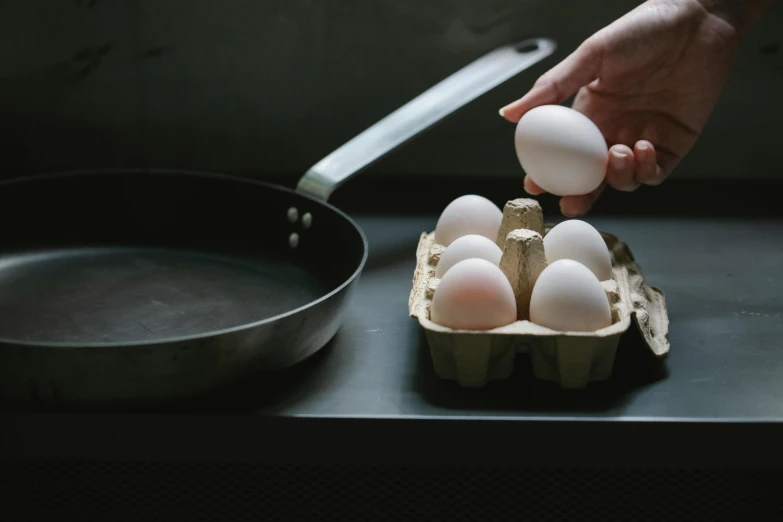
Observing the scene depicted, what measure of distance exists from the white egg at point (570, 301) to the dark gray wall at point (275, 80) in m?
0.62

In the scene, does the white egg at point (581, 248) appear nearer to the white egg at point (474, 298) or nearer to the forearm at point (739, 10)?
the white egg at point (474, 298)

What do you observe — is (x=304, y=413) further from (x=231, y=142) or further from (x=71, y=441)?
(x=231, y=142)

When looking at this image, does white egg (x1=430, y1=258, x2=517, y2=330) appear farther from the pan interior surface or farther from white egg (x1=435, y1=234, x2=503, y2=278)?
the pan interior surface

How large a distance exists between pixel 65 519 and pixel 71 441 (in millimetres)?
141

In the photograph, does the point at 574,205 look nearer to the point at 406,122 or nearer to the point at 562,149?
the point at 562,149

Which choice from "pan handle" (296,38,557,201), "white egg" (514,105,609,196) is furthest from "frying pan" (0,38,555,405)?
"white egg" (514,105,609,196)

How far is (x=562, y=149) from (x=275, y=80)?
0.57 metres

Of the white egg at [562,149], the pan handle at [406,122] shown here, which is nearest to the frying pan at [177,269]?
the pan handle at [406,122]

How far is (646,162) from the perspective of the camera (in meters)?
1.01

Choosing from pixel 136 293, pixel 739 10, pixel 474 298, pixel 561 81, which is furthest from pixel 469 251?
pixel 739 10

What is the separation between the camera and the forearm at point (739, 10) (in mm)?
1116

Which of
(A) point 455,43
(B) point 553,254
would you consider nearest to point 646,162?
(B) point 553,254

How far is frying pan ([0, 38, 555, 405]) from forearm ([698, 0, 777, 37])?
0.72 ft

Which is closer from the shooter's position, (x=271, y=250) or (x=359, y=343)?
(x=359, y=343)
